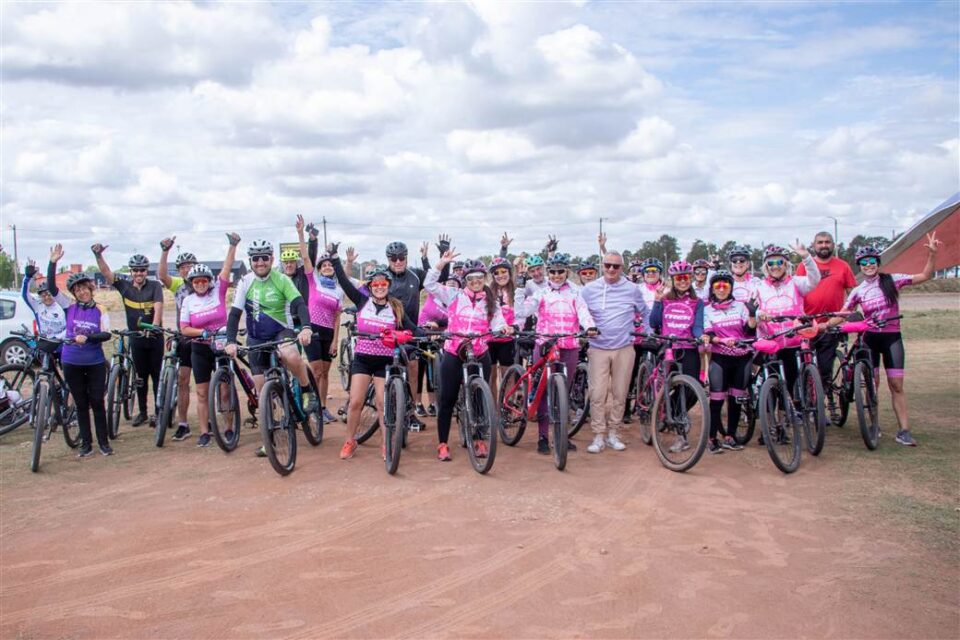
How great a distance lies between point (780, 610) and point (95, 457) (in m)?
6.99

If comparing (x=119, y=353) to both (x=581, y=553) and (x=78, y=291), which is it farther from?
(x=581, y=553)

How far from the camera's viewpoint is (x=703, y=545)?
5.23 meters

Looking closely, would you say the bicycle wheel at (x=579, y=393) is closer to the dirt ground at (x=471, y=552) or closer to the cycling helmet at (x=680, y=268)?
the dirt ground at (x=471, y=552)

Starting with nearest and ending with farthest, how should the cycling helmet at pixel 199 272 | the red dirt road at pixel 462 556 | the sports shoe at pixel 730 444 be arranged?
the red dirt road at pixel 462 556 < the sports shoe at pixel 730 444 < the cycling helmet at pixel 199 272

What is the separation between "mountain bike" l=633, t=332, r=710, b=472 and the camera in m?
6.96

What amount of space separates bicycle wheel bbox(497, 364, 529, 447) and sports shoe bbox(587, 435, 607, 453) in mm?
718

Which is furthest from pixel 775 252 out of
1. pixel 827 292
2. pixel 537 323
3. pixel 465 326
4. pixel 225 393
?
pixel 225 393

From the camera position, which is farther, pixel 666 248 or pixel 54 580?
pixel 666 248

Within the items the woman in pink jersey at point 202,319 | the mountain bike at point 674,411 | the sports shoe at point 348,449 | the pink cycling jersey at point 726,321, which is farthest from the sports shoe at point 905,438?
the woman in pink jersey at point 202,319

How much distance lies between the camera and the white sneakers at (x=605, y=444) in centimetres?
783

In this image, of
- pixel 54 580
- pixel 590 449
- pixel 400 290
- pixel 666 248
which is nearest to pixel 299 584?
pixel 54 580

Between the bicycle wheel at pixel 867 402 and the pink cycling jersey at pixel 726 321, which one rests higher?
the pink cycling jersey at pixel 726 321

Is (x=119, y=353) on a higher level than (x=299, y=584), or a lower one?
higher

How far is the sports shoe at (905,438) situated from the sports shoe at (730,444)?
1.61 meters
